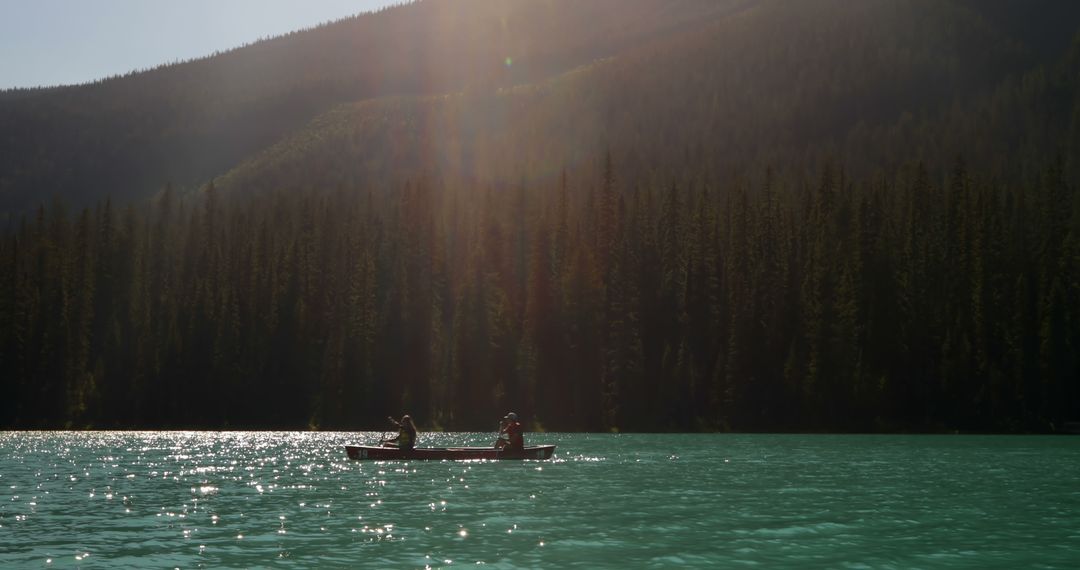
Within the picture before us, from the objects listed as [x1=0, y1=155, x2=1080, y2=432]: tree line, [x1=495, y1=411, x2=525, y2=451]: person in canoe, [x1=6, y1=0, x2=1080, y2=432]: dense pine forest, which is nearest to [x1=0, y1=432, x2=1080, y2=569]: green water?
[x1=495, y1=411, x2=525, y2=451]: person in canoe

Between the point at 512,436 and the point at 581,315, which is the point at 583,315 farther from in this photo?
the point at 512,436

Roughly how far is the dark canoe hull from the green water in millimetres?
809

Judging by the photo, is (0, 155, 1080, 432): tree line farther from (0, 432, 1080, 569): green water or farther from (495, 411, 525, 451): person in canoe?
(495, 411, 525, 451): person in canoe

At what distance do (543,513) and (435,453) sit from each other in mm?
24344

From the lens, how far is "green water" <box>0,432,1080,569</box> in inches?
1067

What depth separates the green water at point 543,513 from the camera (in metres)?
27.1

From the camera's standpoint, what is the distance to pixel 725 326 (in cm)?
12675

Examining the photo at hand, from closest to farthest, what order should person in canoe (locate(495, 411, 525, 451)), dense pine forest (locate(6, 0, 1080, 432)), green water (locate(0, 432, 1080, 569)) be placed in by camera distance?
1. green water (locate(0, 432, 1080, 569))
2. person in canoe (locate(495, 411, 525, 451))
3. dense pine forest (locate(6, 0, 1080, 432))

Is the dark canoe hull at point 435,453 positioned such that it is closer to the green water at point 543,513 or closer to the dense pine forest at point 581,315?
the green water at point 543,513

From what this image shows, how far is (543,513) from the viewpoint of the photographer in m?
35.6

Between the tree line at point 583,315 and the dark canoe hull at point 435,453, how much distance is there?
60.6 metres

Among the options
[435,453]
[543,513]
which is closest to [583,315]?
[435,453]

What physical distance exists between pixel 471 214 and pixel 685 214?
96.1 ft

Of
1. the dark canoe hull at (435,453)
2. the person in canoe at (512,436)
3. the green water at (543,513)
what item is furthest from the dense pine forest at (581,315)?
the dark canoe hull at (435,453)
